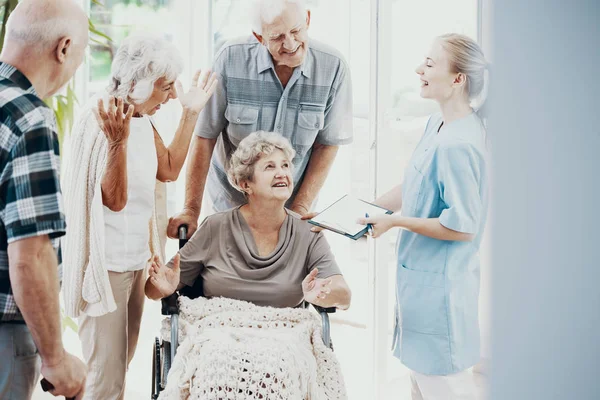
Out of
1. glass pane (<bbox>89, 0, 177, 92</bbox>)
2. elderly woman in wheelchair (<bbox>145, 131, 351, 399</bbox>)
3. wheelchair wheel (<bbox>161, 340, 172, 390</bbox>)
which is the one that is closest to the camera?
elderly woman in wheelchair (<bbox>145, 131, 351, 399</bbox>)

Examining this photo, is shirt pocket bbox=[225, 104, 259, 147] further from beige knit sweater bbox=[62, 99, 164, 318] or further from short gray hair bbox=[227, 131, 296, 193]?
beige knit sweater bbox=[62, 99, 164, 318]

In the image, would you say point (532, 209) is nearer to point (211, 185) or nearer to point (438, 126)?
point (438, 126)

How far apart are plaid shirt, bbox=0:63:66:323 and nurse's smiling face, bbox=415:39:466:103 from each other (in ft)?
4.37

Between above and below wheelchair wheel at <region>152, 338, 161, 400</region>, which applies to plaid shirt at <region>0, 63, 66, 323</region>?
above

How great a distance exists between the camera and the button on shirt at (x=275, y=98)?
7.59ft

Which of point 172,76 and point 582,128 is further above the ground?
point 172,76

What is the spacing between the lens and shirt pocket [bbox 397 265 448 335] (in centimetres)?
207

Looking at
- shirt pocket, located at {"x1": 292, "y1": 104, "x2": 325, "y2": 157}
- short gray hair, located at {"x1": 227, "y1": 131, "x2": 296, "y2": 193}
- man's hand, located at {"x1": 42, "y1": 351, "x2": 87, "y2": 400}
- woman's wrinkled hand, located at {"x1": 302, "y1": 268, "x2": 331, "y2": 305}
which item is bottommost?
man's hand, located at {"x1": 42, "y1": 351, "x2": 87, "y2": 400}

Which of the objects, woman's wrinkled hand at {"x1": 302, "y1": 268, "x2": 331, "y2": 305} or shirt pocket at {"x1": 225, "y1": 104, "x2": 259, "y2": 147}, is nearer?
woman's wrinkled hand at {"x1": 302, "y1": 268, "x2": 331, "y2": 305}

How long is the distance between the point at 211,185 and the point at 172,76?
65 cm

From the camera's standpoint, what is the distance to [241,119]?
2338 mm

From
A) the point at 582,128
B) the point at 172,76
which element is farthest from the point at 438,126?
the point at 582,128

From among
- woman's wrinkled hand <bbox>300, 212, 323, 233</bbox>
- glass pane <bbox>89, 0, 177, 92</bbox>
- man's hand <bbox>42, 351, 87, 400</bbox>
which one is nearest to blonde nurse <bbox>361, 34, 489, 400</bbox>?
woman's wrinkled hand <bbox>300, 212, 323, 233</bbox>

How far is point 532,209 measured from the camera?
1.47 ft
